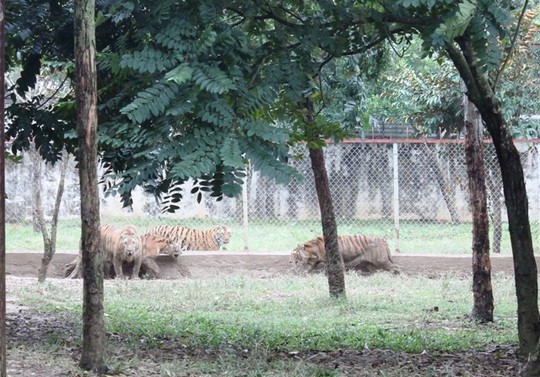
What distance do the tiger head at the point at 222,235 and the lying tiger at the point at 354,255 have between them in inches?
93.2

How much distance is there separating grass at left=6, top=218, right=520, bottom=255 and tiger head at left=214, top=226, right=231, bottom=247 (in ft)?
0.56

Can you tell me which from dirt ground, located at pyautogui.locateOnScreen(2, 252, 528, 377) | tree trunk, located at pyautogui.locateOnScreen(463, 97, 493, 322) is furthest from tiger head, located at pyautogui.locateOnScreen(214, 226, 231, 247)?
tree trunk, located at pyautogui.locateOnScreen(463, 97, 493, 322)

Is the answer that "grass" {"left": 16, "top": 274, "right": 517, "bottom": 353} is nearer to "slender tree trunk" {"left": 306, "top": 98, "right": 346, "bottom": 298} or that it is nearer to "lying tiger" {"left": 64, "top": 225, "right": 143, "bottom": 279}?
"slender tree trunk" {"left": 306, "top": 98, "right": 346, "bottom": 298}

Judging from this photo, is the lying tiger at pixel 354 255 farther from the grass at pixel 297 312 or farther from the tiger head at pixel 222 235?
the tiger head at pixel 222 235

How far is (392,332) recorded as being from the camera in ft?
30.0

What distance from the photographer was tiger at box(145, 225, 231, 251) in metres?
18.2

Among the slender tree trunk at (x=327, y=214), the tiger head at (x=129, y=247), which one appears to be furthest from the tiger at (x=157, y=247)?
the slender tree trunk at (x=327, y=214)

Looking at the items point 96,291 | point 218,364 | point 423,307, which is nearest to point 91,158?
point 96,291

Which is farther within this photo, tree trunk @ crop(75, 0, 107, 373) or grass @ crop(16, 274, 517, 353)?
grass @ crop(16, 274, 517, 353)

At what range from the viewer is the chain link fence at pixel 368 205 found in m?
17.2

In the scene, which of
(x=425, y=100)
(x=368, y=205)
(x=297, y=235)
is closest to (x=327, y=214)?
(x=425, y=100)

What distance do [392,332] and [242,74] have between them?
374 centimetres

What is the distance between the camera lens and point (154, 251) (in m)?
16.1

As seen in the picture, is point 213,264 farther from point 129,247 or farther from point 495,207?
point 495,207
